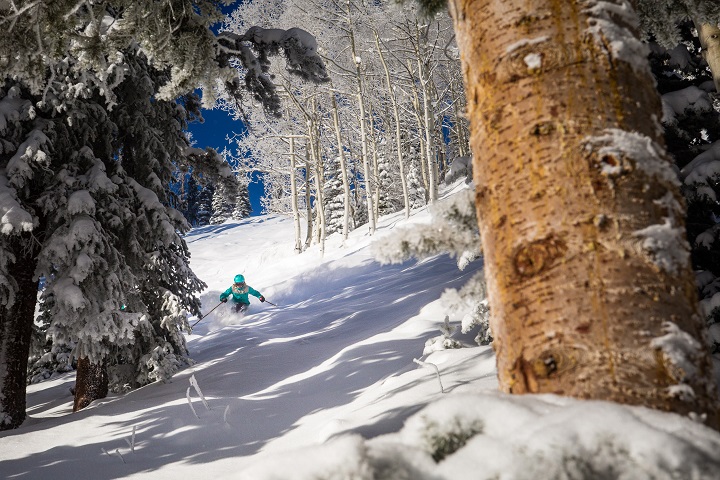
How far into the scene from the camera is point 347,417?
3441 mm

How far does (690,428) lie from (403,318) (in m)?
6.28

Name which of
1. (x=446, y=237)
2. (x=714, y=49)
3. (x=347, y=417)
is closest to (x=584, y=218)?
(x=446, y=237)

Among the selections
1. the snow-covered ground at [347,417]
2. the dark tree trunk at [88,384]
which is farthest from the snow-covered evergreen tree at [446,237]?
the dark tree trunk at [88,384]

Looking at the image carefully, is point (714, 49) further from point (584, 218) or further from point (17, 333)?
point (17, 333)

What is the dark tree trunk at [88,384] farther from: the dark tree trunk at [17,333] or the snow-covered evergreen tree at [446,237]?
the snow-covered evergreen tree at [446,237]

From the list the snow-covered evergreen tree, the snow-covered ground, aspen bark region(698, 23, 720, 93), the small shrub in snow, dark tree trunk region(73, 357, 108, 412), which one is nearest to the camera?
the snow-covered ground

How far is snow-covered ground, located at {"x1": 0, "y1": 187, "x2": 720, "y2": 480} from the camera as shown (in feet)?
2.41

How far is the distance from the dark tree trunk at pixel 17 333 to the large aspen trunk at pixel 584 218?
6710 mm

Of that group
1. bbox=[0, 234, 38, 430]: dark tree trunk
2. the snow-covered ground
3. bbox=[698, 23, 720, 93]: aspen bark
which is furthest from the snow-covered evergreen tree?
bbox=[0, 234, 38, 430]: dark tree trunk

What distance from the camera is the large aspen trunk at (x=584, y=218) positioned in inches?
34.3

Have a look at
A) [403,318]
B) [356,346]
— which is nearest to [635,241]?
[356,346]

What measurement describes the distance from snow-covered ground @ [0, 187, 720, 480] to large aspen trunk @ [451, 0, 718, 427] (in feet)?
0.30

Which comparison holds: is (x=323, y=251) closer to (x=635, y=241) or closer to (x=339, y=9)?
(x=339, y=9)

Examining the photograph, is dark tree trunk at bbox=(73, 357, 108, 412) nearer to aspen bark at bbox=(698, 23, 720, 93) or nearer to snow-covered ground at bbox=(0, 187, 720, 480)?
snow-covered ground at bbox=(0, 187, 720, 480)
